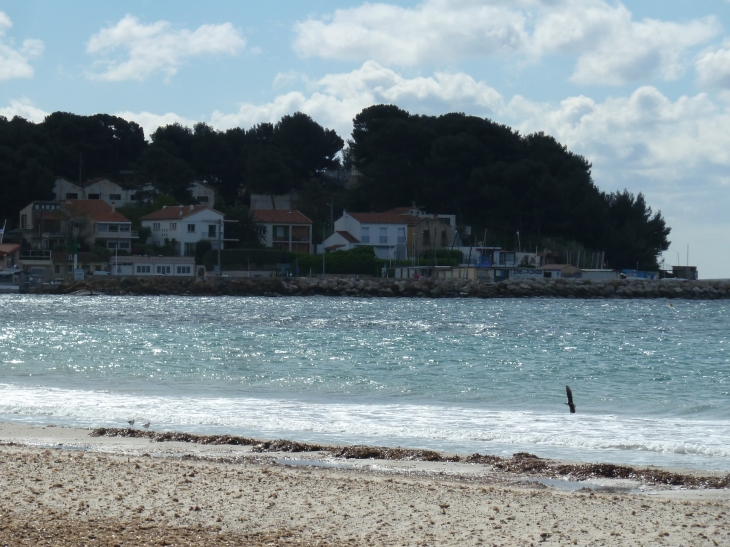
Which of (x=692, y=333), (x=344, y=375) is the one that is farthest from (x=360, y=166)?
(x=344, y=375)

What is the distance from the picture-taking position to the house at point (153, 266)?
67.8 metres

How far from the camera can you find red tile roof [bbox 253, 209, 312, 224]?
241ft

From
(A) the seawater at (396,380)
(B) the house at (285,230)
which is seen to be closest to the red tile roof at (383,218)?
(B) the house at (285,230)

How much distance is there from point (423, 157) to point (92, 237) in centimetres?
2709

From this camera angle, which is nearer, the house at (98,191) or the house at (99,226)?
the house at (99,226)

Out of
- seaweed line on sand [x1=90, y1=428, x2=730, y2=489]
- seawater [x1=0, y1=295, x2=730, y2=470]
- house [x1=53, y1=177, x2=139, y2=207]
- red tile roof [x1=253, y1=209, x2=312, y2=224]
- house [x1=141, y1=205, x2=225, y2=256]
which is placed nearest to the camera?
seaweed line on sand [x1=90, y1=428, x2=730, y2=489]

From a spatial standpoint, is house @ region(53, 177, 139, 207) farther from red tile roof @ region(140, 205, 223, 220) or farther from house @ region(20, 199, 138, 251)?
house @ region(20, 199, 138, 251)

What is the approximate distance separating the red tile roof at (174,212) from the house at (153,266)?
3.59m

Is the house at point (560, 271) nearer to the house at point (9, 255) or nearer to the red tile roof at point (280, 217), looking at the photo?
the red tile roof at point (280, 217)

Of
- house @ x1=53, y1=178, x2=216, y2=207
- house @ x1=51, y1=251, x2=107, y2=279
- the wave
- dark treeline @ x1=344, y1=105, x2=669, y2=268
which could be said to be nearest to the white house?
dark treeline @ x1=344, y1=105, x2=669, y2=268

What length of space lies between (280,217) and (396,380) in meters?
56.8

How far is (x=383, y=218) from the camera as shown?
236 feet

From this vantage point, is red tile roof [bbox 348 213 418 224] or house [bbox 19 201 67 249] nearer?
house [bbox 19 201 67 249]

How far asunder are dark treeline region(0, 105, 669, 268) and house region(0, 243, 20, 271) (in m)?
5.32
